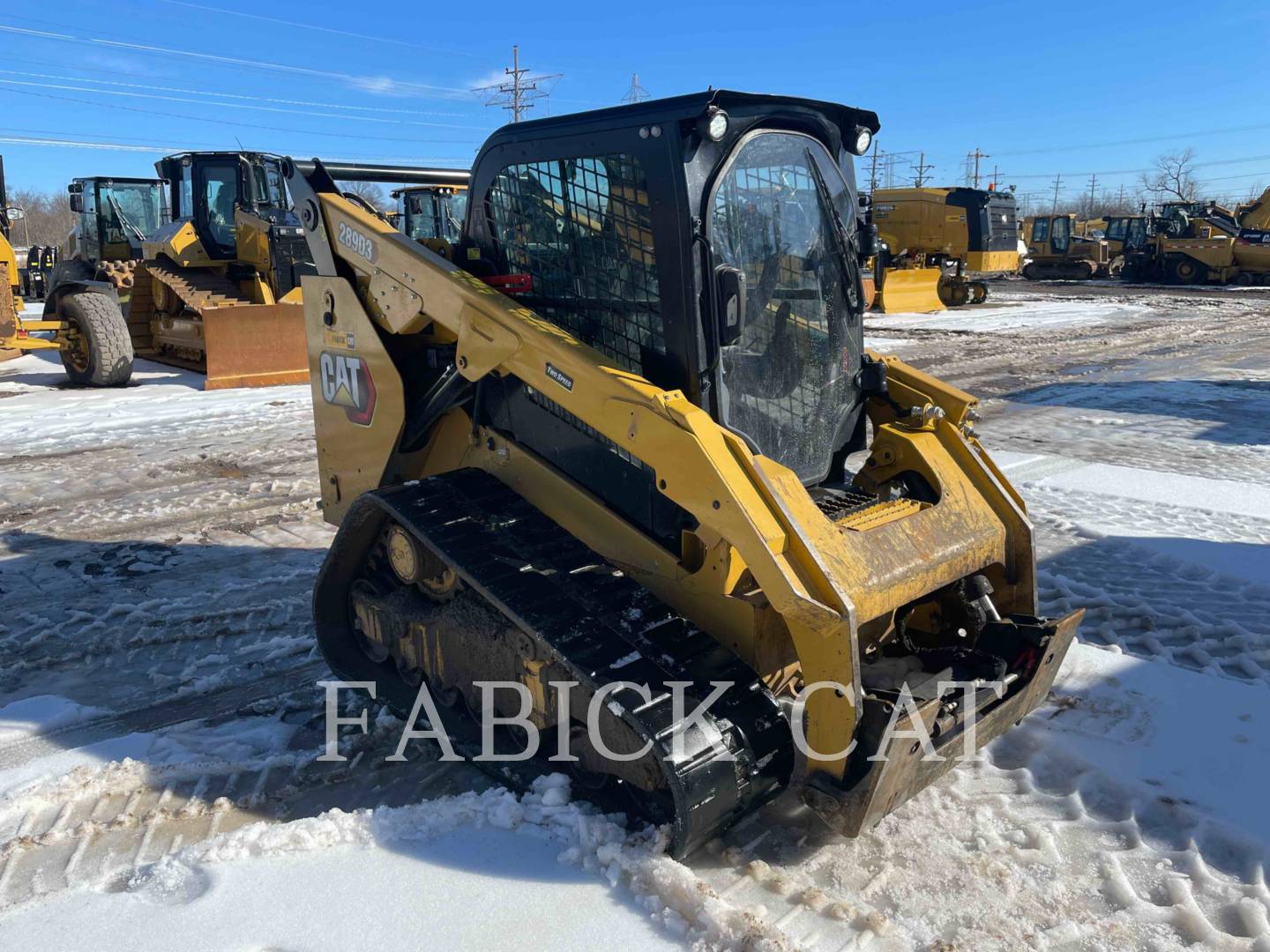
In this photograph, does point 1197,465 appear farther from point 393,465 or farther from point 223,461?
point 223,461

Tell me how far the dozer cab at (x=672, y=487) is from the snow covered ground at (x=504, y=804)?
223mm

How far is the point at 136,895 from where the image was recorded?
263 centimetres

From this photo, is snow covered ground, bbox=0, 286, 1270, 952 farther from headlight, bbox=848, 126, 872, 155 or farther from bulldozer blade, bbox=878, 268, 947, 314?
bulldozer blade, bbox=878, 268, 947, 314

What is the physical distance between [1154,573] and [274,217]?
421 inches

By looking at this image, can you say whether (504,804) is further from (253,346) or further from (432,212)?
(432,212)

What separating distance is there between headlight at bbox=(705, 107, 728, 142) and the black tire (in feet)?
33.5

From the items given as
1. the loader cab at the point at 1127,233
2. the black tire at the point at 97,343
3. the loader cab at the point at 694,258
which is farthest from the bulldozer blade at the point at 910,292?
the loader cab at the point at 694,258

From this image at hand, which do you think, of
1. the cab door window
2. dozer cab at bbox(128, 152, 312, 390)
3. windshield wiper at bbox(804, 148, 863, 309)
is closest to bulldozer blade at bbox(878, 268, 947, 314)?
dozer cab at bbox(128, 152, 312, 390)

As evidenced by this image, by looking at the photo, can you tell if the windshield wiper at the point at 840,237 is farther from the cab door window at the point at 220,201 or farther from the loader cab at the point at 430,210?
the cab door window at the point at 220,201

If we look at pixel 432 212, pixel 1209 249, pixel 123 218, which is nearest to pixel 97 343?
pixel 432 212

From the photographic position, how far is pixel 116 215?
17078 mm

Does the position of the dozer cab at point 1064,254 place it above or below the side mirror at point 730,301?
above

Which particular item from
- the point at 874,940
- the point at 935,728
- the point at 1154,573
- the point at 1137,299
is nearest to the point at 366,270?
the point at 935,728

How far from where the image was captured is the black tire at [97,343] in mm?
11078
